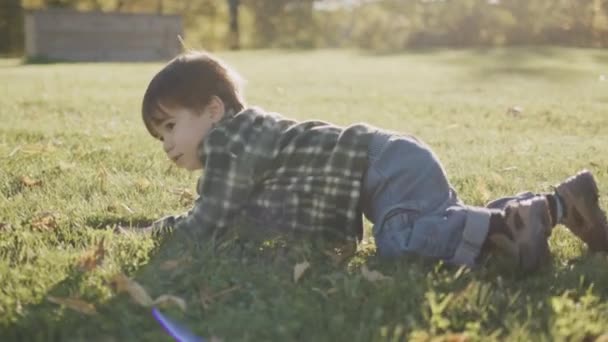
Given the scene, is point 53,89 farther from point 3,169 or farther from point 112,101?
point 3,169

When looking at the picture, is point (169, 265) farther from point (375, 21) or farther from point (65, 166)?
point (375, 21)

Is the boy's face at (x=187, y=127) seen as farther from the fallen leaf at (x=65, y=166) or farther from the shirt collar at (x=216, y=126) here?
the fallen leaf at (x=65, y=166)

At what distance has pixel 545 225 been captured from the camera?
8.64ft

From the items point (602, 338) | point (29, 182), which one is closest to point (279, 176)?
point (602, 338)

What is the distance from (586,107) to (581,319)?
7.45 metres

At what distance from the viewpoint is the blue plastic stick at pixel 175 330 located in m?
2.01

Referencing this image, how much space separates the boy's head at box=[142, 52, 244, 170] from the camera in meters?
2.92

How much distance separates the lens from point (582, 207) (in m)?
2.84

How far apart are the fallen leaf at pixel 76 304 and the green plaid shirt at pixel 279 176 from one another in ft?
2.49

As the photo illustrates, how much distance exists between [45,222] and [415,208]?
1510 millimetres

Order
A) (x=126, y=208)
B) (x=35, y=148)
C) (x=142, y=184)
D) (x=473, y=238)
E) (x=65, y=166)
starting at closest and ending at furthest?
(x=473, y=238) → (x=126, y=208) → (x=142, y=184) → (x=65, y=166) → (x=35, y=148)

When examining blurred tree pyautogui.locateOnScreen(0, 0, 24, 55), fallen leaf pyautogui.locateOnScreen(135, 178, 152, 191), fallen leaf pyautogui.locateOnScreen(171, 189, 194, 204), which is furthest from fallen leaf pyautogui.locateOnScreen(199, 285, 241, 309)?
blurred tree pyautogui.locateOnScreen(0, 0, 24, 55)

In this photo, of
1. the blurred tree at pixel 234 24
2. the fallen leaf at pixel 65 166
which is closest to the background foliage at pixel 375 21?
the blurred tree at pixel 234 24

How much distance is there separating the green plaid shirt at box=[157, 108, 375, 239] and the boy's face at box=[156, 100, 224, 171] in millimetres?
52
